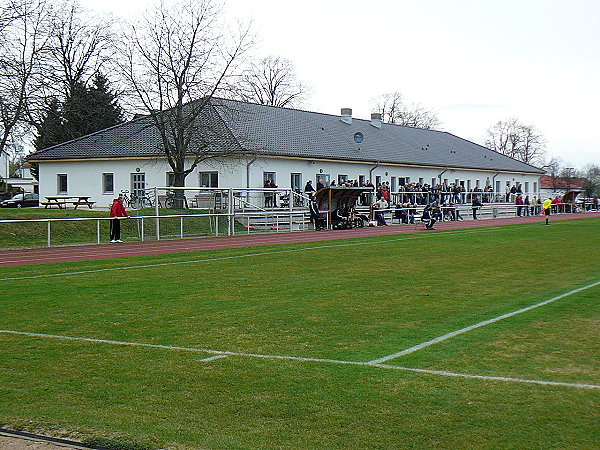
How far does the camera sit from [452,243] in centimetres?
2500

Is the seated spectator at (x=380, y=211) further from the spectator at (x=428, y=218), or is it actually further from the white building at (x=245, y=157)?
the white building at (x=245, y=157)

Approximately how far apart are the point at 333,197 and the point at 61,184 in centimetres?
2416

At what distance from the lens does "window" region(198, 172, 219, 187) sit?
4810 cm

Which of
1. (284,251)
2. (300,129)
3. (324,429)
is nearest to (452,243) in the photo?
(284,251)

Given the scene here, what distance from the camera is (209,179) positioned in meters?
48.5

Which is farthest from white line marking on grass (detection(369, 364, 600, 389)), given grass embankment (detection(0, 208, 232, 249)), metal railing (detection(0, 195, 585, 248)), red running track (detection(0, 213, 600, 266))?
grass embankment (detection(0, 208, 232, 249))

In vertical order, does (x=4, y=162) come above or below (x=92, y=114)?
below

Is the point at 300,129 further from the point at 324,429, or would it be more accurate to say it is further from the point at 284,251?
the point at 324,429

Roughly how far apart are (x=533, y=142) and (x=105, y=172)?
89601 mm

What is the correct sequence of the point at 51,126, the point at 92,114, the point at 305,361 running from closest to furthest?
the point at 305,361 → the point at 51,126 → the point at 92,114

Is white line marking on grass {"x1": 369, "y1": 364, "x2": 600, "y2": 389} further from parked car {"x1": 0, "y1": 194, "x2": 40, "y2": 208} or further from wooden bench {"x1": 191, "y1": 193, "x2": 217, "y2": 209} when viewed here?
parked car {"x1": 0, "y1": 194, "x2": 40, "y2": 208}

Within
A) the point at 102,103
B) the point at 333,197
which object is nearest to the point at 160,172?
the point at 102,103

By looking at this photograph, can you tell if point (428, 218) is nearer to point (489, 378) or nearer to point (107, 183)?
point (107, 183)

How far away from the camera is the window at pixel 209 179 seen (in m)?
48.1
